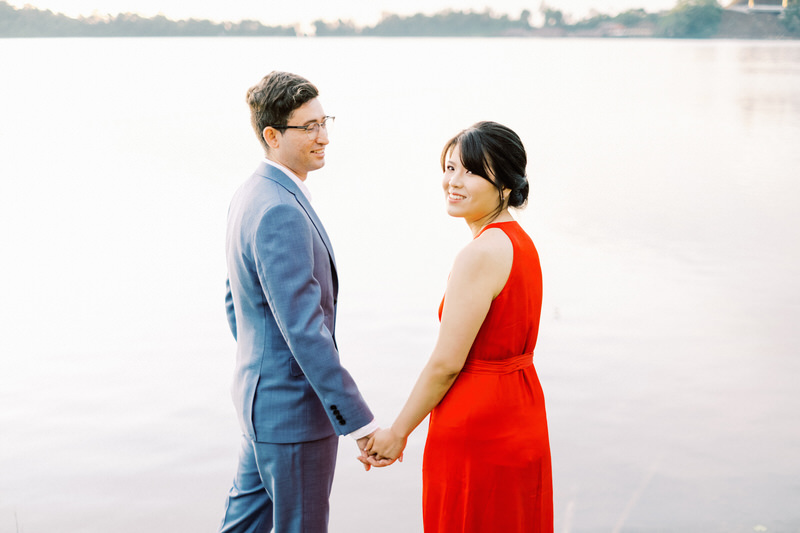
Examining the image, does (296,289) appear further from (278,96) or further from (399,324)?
(399,324)

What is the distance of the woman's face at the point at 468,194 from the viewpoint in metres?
1.92

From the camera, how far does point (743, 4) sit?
138 ft

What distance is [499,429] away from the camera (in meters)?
1.95

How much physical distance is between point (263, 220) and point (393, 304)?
19.3 ft

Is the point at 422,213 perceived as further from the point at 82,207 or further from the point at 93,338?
the point at 93,338

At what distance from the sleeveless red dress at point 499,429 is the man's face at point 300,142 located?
52cm

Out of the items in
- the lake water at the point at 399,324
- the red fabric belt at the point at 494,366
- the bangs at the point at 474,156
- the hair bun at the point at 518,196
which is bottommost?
the lake water at the point at 399,324

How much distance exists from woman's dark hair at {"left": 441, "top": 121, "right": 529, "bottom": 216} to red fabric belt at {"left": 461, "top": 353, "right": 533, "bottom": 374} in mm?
403

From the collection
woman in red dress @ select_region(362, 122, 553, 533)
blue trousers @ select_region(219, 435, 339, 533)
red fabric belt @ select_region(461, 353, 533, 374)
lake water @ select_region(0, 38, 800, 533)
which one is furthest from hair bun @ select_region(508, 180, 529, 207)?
lake water @ select_region(0, 38, 800, 533)

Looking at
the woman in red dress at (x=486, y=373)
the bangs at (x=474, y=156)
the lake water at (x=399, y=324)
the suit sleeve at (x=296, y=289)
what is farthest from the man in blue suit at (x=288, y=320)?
the lake water at (x=399, y=324)

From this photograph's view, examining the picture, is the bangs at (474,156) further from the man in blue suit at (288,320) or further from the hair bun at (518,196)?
the man in blue suit at (288,320)

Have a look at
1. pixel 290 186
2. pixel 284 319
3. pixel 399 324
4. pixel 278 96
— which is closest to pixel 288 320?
pixel 284 319

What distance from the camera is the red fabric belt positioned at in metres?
1.94

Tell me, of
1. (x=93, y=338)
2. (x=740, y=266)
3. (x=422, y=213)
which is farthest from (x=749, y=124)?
(x=93, y=338)
